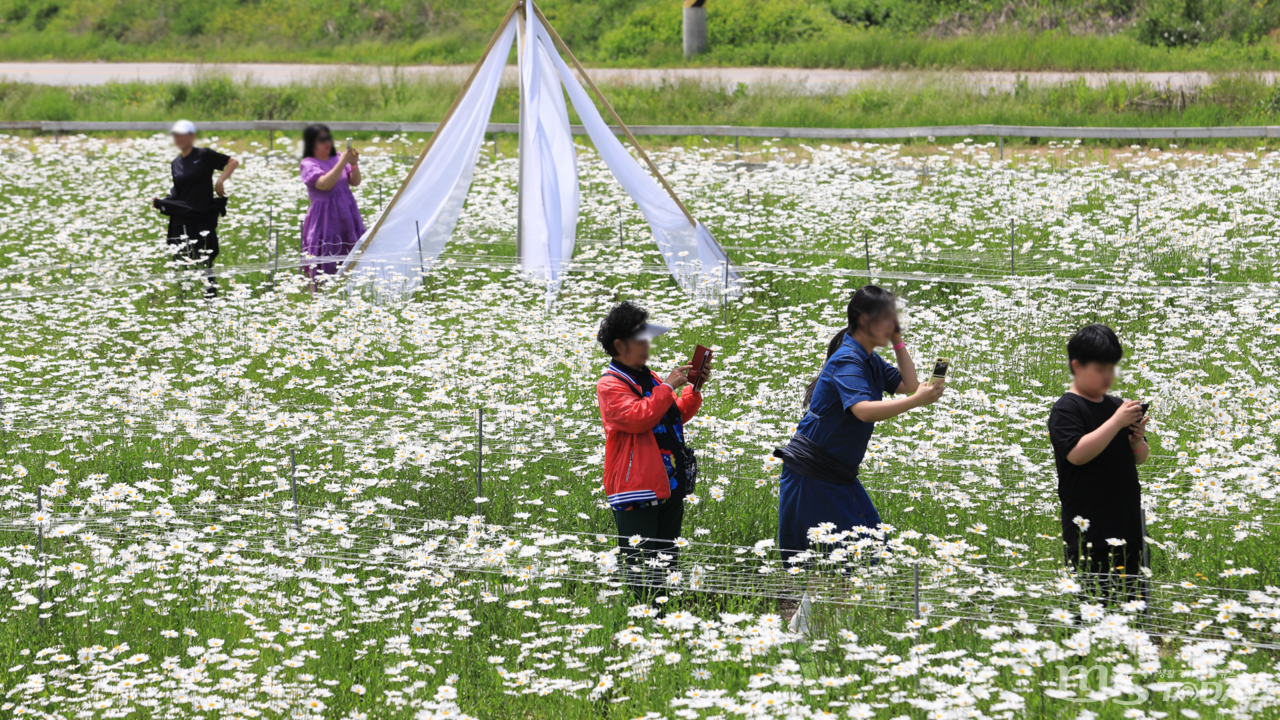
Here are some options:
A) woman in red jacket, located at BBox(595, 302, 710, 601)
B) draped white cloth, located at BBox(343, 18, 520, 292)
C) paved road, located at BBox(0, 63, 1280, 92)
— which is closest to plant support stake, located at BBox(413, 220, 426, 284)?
Answer: draped white cloth, located at BBox(343, 18, 520, 292)

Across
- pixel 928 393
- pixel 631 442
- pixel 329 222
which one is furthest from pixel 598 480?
pixel 329 222

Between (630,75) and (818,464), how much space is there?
778 inches

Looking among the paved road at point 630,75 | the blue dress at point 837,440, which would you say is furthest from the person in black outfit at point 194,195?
the paved road at point 630,75

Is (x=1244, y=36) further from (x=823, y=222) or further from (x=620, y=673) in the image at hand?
(x=620, y=673)

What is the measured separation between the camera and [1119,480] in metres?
5.06

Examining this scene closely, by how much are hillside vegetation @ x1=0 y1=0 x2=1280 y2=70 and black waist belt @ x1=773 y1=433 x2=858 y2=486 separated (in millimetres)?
17484

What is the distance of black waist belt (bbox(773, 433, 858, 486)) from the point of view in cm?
550

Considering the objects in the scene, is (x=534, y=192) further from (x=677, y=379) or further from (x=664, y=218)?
(x=677, y=379)

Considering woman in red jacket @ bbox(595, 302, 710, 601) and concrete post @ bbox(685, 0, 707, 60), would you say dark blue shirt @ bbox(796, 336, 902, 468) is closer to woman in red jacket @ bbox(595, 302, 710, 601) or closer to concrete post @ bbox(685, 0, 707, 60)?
woman in red jacket @ bbox(595, 302, 710, 601)

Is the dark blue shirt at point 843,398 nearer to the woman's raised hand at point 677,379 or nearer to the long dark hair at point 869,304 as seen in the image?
the long dark hair at point 869,304

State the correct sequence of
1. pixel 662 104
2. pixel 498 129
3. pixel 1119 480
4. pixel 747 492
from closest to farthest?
pixel 1119 480 < pixel 747 492 < pixel 498 129 < pixel 662 104

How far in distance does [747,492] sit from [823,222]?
24.0 ft

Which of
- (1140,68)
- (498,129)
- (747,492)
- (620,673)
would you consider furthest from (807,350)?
(1140,68)

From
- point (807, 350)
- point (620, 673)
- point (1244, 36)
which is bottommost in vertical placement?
point (620, 673)
